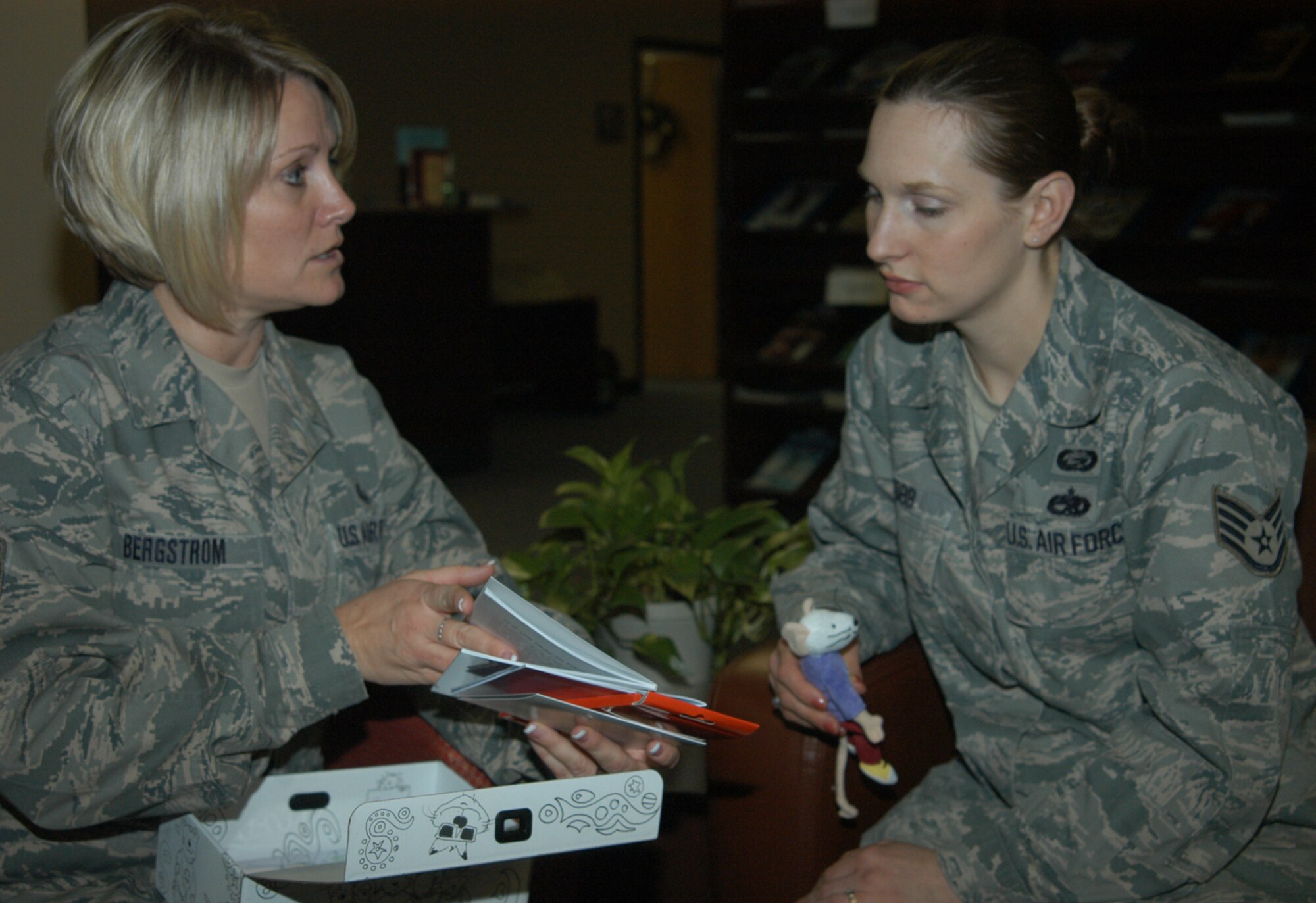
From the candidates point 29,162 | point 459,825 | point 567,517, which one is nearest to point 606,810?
point 459,825

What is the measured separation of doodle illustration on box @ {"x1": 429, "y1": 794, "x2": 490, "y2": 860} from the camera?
963mm

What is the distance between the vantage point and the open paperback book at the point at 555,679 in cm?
93

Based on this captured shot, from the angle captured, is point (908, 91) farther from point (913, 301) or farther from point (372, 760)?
point (372, 760)

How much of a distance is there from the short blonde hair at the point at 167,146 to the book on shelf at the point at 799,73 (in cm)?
284

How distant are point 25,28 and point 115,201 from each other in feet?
3.04

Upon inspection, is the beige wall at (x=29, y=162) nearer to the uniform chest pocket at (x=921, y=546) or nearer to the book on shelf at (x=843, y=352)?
the uniform chest pocket at (x=921, y=546)

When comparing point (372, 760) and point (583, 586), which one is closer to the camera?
point (372, 760)

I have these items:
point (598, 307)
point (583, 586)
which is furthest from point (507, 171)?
point (583, 586)

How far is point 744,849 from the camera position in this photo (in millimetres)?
1433

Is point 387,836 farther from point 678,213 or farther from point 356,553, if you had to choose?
point 678,213

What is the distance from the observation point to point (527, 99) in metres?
7.20

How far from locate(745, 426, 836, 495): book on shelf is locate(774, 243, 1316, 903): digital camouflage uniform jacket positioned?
240 cm

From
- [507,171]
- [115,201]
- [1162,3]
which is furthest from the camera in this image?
[507,171]

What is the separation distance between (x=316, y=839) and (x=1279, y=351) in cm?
321
